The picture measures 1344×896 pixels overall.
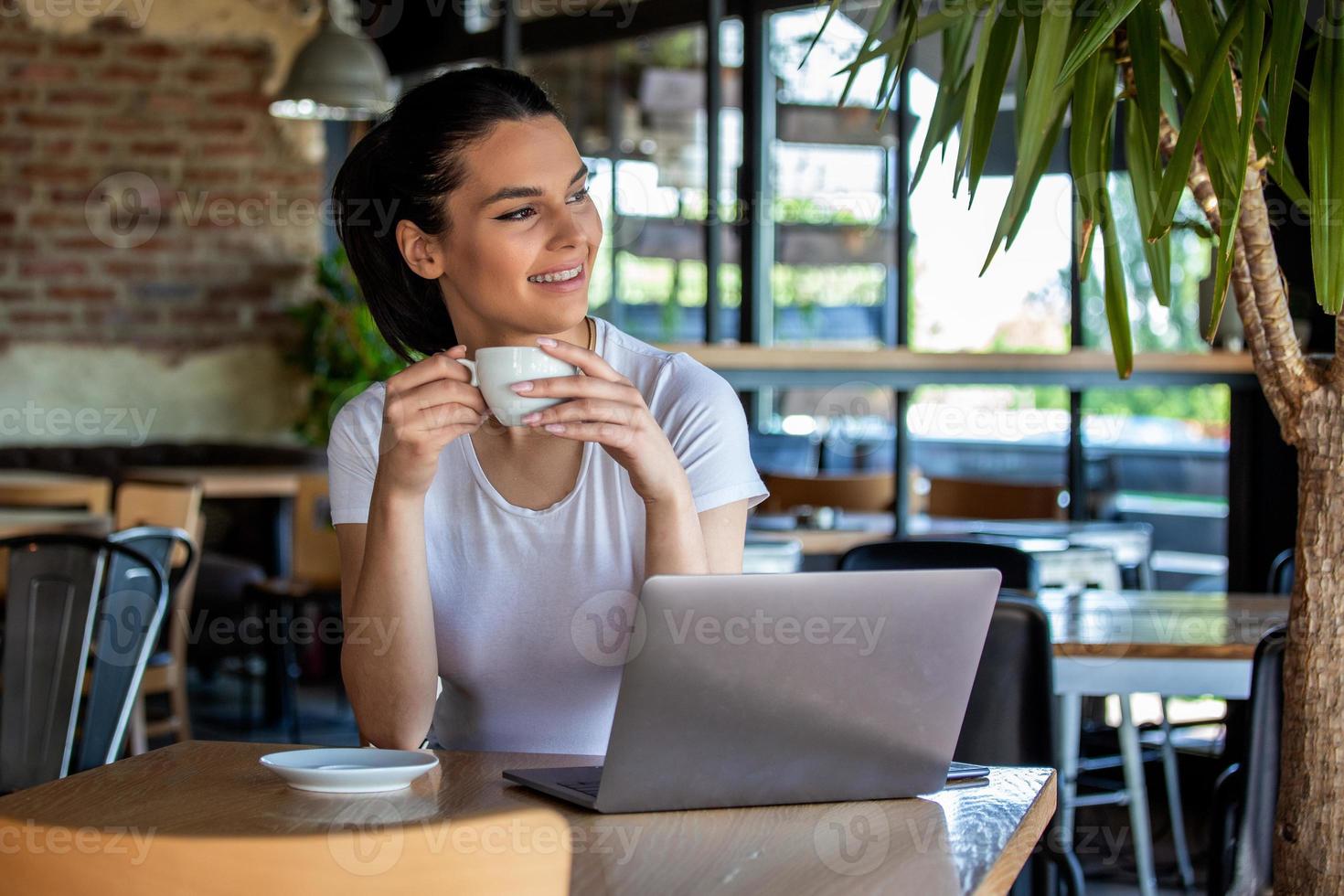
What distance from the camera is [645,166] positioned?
19.4ft

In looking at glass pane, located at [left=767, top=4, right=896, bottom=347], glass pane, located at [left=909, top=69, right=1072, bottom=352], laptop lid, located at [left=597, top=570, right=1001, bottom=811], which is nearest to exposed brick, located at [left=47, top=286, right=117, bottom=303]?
glass pane, located at [left=767, top=4, right=896, bottom=347]

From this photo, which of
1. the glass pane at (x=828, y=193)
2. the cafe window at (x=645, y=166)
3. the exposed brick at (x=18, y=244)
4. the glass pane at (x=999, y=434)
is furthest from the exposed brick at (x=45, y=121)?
the glass pane at (x=999, y=434)

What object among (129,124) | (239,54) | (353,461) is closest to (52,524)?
(353,461)

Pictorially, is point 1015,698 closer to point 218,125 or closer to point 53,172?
point 218,125

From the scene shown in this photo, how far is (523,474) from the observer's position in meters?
1.67

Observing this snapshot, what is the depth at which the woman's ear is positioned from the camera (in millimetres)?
1757

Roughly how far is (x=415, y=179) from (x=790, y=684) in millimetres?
882

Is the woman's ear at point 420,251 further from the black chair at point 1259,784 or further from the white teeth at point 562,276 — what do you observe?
the black chair at point 1259,784

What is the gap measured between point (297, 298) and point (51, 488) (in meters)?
1.81

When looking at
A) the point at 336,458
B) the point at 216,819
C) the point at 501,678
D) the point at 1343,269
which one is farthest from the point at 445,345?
the point at 1343,269

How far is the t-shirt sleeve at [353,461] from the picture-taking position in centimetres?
170

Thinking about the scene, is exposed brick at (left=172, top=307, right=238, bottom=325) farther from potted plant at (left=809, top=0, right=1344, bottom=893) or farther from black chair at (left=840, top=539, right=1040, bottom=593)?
potted plant at (left=809, top=0, right=1344, bottom=893)

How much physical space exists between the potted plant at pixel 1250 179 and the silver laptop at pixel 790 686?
478mm

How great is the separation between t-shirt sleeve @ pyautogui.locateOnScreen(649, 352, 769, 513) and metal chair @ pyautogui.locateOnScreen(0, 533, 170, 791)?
126cm
